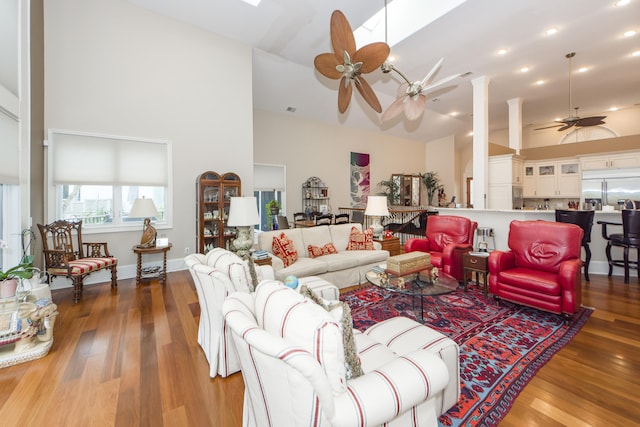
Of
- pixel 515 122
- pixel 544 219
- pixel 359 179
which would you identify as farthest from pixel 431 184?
pixel 544 219

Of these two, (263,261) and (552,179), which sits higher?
(552,179)

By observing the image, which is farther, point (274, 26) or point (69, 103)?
point (274, 26)

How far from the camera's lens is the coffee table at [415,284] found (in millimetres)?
2705

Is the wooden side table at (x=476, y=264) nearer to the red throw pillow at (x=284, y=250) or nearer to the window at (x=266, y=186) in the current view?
the red throw pillow at (x=284, y=250)

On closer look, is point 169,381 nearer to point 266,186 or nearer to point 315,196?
point 266,186

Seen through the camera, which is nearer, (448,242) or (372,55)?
(372,55)

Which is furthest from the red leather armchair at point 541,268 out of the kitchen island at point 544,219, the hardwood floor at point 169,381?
the kitchen island at point 544,219

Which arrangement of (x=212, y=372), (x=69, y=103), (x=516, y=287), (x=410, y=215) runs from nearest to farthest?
(x=212, y=372), (x=516, y=287), (x=69, y=103), (x=410, y=215)

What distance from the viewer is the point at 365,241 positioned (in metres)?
4.66

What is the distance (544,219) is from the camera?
508 cm

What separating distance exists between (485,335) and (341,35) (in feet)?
10.6

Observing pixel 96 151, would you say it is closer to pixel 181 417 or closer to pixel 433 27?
pixel 181 417

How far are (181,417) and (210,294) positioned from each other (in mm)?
744

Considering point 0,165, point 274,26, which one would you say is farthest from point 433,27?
point 0,165
